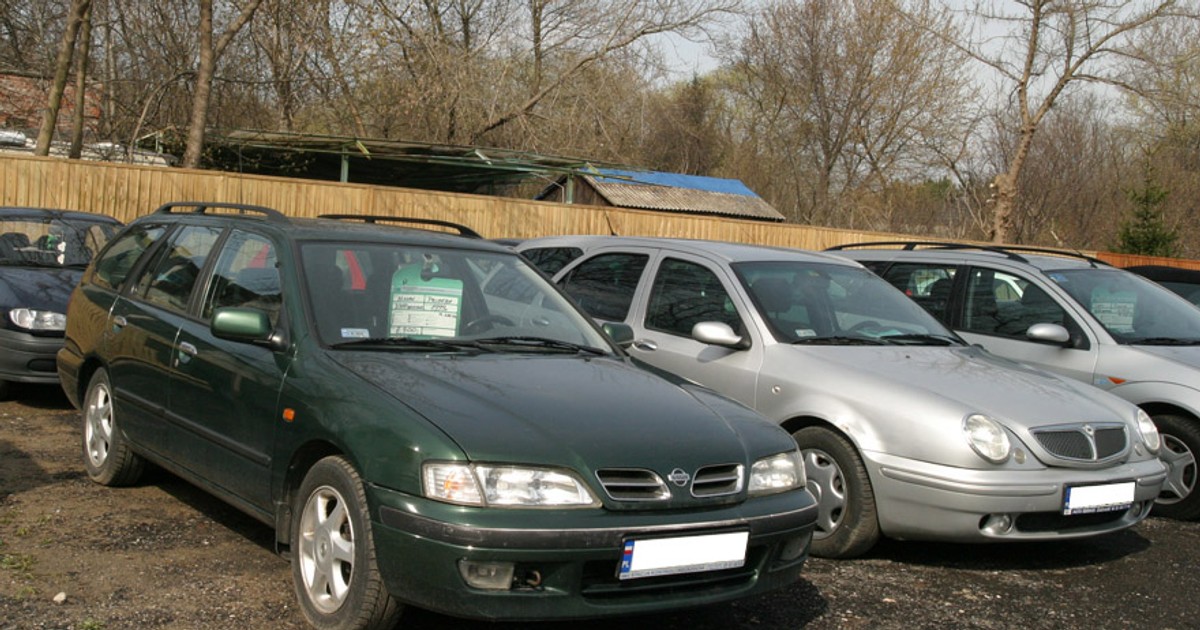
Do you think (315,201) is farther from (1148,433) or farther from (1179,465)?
(1148,433)

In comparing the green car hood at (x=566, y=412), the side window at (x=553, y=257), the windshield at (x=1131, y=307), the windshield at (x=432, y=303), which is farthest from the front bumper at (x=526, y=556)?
the windshield at (x=1131, y=307)

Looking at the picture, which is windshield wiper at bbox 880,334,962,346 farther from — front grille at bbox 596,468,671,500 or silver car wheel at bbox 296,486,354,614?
silver car wheel at bbox 296,486,354,614

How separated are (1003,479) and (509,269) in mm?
2480

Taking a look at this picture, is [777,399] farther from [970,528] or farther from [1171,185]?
[1171,185]

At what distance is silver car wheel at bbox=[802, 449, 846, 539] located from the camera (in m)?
5.48

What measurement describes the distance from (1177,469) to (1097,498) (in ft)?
6.75

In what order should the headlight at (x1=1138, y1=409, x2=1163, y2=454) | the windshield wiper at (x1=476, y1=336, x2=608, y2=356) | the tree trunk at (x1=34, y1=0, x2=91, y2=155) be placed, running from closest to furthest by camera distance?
1. the windshield wiper at (x1=476, y1=336, x2=608, y2=356)
2. the headlight at (x1=1138, y1=409, x2=1163, y2=454)
3. the tree trunk at (x1=34, y1=0, x2=91, y2=155)

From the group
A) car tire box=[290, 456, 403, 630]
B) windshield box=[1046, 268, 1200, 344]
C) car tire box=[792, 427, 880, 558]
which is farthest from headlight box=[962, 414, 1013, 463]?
car tire box=[290, 456, 403, 630]

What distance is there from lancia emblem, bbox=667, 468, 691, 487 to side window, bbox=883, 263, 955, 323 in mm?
4936

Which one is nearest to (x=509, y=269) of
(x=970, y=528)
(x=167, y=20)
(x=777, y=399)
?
(x=777, y=399)

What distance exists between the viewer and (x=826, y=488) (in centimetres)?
554

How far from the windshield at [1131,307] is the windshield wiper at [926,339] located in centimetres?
147

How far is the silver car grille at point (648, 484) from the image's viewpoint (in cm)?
361

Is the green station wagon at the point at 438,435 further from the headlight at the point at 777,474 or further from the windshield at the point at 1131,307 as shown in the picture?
the windshield at the point at 1131,307
